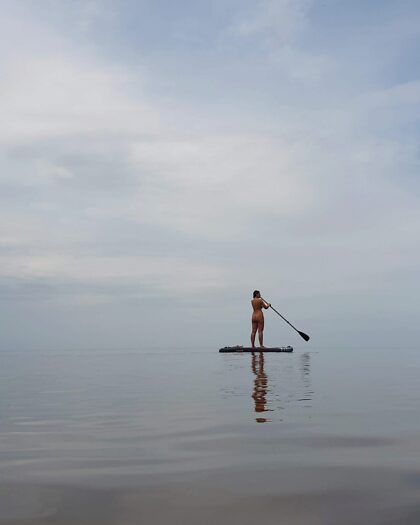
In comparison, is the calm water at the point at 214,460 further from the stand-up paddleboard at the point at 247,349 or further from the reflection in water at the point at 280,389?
the stand-up paddleboard at the point at 247,349

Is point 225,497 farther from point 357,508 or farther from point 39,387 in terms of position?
point 39,387

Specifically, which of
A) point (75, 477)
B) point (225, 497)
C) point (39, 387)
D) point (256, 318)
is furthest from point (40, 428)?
point (256, 318)

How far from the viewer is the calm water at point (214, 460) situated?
2666 mm

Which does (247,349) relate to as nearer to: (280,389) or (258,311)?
(258,311)

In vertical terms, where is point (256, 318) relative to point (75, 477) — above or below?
above

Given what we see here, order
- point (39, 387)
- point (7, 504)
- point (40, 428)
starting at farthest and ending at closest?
1. point (39, 387)
2. point (40, 428)
3. point (7, 504)

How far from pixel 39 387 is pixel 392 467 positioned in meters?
8.14

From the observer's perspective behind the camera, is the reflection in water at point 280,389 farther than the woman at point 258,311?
No

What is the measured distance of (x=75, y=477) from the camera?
3.36 metres

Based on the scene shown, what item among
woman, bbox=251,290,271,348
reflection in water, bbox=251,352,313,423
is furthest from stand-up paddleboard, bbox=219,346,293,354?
reflection in water, bbox=251,352,313,423

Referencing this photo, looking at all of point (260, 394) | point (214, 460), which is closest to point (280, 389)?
point (260, 394)

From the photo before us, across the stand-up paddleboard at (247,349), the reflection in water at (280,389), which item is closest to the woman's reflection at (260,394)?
the reflection in water at (280,389)

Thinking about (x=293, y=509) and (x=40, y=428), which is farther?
(x=40, y=428)

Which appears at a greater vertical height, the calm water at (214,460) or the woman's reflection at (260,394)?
the woman's reflection at (260,394)
